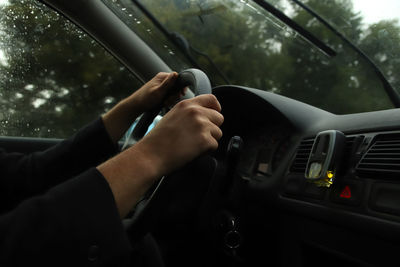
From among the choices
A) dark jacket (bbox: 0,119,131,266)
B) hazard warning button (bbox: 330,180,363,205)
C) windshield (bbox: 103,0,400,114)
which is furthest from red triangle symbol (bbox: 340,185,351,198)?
dark jacket (bbox: 0,119,131,266)

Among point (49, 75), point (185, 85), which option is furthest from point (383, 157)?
point (49, 75)

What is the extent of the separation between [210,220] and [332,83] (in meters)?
0.74

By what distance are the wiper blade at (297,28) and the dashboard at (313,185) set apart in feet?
0.78

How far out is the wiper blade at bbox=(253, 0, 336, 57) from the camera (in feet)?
4.83

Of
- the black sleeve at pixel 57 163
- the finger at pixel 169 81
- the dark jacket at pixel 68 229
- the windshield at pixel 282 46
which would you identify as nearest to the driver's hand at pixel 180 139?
the dark jacket at pixel 68 229

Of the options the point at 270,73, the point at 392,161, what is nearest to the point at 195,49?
the point at 270,73

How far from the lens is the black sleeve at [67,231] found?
610mm

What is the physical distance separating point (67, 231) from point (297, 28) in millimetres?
1195

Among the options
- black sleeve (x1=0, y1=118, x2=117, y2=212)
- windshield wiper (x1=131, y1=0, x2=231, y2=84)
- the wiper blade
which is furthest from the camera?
windshield wiper (x1=131, y1=0, x2=231, y2=84)

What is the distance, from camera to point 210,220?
1.51 m

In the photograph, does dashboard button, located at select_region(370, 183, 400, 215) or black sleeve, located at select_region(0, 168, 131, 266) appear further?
dashboard button, located at select_region(370, 183, 400, 215)

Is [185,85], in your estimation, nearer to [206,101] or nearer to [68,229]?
[206,101]

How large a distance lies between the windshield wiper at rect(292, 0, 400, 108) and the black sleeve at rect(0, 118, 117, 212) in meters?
0.87

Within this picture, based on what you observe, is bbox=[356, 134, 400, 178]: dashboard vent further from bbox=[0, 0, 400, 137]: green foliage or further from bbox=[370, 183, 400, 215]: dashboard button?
bbox=[0, 0, 400, 137]: green foliage
